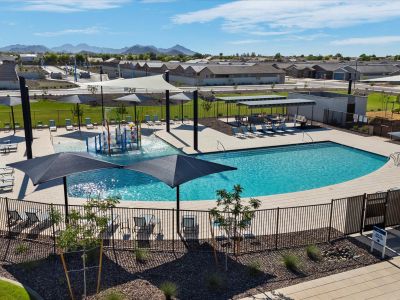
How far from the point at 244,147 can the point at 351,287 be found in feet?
55.8

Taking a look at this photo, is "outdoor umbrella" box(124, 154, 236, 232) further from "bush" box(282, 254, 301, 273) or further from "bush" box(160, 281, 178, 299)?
"bush" box(282, 254, 301, 273)

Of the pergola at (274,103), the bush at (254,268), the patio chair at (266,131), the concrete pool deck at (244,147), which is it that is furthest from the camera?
the pergola at (274,103)

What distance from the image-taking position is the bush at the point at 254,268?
11256 mm

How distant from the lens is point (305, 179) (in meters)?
21.8

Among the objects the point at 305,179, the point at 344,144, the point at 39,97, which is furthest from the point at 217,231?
the point at 39,97

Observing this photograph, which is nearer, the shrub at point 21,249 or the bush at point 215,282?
the bush at point 215,282

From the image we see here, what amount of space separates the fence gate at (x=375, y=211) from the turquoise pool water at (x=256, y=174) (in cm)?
614

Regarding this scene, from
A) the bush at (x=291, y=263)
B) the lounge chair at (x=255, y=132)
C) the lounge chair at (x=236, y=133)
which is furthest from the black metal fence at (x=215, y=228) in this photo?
the lounge chair at (x=255, y=132)

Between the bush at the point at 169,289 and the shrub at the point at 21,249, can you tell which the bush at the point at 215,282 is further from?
the shrub at the point at 21,249

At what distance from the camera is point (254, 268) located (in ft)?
37.3

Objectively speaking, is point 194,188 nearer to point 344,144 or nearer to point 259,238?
point 259,238

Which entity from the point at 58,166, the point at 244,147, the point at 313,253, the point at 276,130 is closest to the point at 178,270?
the point at 313,253

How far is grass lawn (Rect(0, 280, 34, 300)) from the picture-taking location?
31.9ft

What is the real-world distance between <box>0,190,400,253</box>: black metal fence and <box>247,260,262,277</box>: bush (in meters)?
0.91
